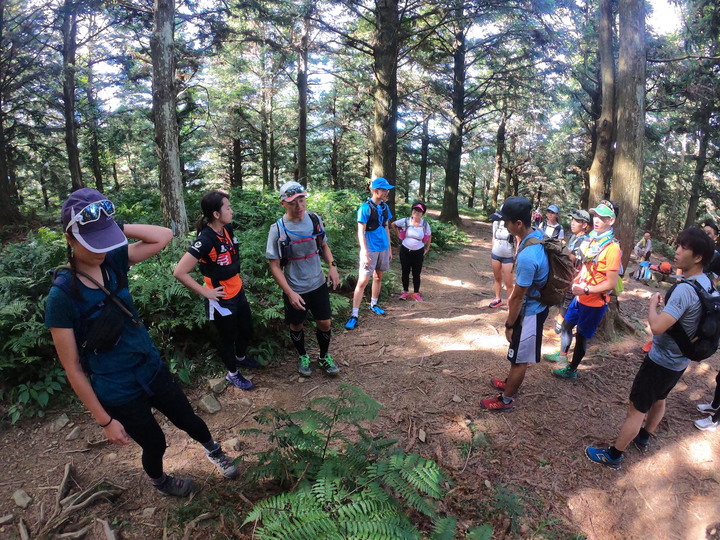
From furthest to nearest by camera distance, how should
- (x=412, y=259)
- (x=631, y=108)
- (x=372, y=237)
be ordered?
1. (x=412, y=259)
2. (x=372, y=237)
3. (x=631, y=108)

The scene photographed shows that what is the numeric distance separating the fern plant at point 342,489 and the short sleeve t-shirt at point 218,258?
1553mm

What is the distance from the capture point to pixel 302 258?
4.12 meters

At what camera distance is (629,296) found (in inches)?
358

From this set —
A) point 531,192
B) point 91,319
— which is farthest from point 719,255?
point 531,192

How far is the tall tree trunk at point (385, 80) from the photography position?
9445 mm

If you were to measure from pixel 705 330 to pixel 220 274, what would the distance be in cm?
426

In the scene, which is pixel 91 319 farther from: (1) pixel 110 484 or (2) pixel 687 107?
(2) pixel 687 107

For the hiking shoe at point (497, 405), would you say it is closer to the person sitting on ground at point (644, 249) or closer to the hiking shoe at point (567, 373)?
the hiking shoe at point (567, 373)

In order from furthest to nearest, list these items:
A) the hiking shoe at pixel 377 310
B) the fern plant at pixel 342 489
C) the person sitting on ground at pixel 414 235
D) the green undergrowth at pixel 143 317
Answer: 1. the person sitting on ground at pixel 414 235
2. the hiking shoe at pixel 377 310
3. the green undergrowth at pixel 143 317
4. the fern plant at pixel 342 489

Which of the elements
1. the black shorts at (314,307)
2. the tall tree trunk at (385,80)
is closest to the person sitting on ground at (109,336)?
the black shorts at (314,307)

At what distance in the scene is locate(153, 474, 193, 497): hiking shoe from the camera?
8.98 feet

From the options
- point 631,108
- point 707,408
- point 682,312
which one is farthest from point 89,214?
point 631,108

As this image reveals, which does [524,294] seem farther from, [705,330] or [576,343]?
[576,343]

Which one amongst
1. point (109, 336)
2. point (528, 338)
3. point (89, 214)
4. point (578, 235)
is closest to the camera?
point (89, 214)
